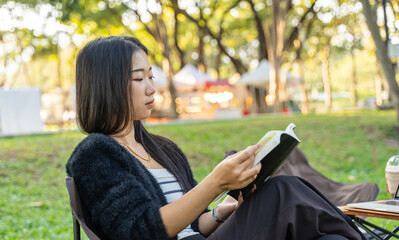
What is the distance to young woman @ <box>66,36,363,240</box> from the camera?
1.77 metres

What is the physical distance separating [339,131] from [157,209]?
10.5 metres

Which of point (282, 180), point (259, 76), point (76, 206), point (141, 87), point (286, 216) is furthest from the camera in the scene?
point (259, 76)

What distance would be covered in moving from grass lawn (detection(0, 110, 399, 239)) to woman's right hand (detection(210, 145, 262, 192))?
3688 millimetres

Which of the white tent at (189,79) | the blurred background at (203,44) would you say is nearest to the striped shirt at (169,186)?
the blurred background at (203,44)

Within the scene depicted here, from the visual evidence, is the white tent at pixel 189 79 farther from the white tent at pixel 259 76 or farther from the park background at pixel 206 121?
the white tent at pixel 259 76

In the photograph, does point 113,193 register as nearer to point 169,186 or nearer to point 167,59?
point 169,186

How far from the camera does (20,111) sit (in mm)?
13867

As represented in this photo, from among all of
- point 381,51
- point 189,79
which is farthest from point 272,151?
point 189,79

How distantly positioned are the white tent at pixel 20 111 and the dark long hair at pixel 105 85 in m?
12.4

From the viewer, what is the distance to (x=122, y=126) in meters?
2.14

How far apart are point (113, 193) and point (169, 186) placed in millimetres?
460

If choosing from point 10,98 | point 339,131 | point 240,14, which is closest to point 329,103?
point 240,14

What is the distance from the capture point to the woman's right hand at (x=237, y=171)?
1.76 meters

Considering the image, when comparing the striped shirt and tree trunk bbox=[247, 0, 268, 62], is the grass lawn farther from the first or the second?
tree trunk bbox=[247, 0, 268, 62]
